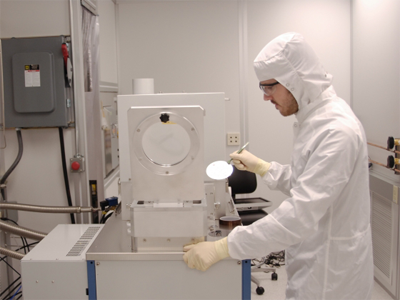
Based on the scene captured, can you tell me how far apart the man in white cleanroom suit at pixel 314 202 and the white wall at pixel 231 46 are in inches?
76.0

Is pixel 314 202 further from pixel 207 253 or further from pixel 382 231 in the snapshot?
pixel 382 231

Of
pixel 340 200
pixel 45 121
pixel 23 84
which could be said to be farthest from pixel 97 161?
pixel 340 200

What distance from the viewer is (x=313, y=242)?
1286mm

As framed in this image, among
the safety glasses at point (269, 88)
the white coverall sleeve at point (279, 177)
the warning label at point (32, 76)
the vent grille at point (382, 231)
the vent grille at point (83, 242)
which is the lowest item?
the vent grille at point (382, 231)

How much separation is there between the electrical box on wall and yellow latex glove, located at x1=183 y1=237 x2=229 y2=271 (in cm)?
119

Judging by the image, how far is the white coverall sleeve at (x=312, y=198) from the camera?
1154mm

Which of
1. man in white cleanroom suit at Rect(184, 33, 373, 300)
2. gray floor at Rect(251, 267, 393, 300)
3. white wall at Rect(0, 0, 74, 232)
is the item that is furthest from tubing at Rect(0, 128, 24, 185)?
gray floor at Rect(251, 267, 393, 300)

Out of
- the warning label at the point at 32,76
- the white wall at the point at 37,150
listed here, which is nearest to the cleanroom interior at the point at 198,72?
the white wall at the point at 37,150

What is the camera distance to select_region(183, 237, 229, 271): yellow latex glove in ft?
4.03

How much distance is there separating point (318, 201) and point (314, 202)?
0.04 feet

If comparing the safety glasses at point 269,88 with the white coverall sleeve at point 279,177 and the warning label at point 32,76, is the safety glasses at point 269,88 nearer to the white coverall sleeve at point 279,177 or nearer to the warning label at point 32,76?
the white coverall sleeve at point 279,177

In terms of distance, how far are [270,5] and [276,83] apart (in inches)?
83.4

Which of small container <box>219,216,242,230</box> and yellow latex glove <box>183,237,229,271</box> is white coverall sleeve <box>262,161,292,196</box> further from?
yellow latex glove <box>183,237,229,271</box>

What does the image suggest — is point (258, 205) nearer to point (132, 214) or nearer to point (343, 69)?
point (343, 69)
